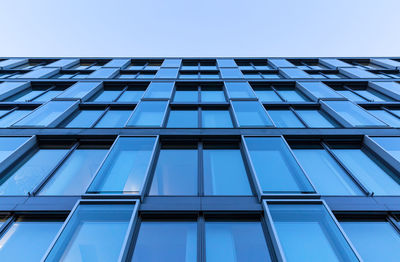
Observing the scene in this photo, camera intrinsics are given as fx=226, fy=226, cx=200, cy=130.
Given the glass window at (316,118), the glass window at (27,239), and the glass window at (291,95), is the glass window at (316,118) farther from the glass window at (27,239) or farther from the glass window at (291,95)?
the glass window at (27,239)

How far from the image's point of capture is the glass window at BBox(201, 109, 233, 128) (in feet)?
35.0

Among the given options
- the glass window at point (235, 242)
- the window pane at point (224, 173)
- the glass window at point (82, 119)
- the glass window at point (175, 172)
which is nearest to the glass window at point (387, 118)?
the window pane at point (224, 173)

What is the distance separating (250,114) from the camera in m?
10.9

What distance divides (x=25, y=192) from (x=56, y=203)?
4.54 ft

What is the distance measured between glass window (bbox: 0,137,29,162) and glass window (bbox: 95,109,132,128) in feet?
9.62

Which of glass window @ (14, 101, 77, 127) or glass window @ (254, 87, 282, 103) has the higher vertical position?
glass window @ (254, 87, 282, 103)

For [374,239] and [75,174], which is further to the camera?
[75,174]

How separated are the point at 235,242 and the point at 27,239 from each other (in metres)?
5.27

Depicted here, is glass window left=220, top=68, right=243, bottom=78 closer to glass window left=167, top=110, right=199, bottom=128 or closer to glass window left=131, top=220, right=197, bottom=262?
glass window left=167, top=110, right=199, bottom=128

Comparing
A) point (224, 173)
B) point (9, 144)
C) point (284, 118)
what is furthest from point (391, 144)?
point (9, 144)

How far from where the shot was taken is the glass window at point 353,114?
9930mm

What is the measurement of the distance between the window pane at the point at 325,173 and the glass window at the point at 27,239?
25.7ft

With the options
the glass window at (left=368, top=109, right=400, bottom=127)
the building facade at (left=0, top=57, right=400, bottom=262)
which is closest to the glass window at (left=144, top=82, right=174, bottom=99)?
the building facade at (left=0, top=57, right=400, bottom=262)

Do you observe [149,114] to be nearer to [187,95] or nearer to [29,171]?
[187,95]
